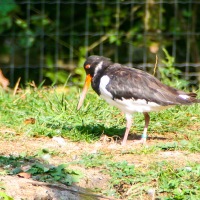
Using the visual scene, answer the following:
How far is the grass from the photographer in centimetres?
639

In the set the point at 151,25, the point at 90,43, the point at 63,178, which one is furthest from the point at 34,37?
the point at 63,178

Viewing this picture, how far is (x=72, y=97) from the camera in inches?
361

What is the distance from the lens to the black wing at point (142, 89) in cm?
724

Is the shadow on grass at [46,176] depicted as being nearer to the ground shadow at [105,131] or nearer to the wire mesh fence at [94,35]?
the ground shadow at [105,131]

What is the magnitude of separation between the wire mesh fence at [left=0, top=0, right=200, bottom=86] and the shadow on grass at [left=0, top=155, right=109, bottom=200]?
542cm

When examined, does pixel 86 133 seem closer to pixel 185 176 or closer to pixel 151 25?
pixel 185 176

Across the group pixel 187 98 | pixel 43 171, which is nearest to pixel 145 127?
pixel 187 98

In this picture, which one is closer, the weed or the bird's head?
the weed

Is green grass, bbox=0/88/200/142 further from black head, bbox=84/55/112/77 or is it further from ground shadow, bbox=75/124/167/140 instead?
black head, bbox=84/55/112/77

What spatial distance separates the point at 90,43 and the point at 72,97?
3458 mm

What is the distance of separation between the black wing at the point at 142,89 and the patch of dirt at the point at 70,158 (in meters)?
0.48

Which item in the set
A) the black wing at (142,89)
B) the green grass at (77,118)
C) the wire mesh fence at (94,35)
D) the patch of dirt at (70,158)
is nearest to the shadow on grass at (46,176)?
the patch of dirt at (70,158)

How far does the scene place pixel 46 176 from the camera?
638 cm

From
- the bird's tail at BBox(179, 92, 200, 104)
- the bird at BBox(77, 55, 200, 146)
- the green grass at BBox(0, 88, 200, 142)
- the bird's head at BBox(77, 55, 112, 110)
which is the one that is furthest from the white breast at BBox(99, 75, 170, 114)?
the green grass at BBox(0, 88, 200, 142)
